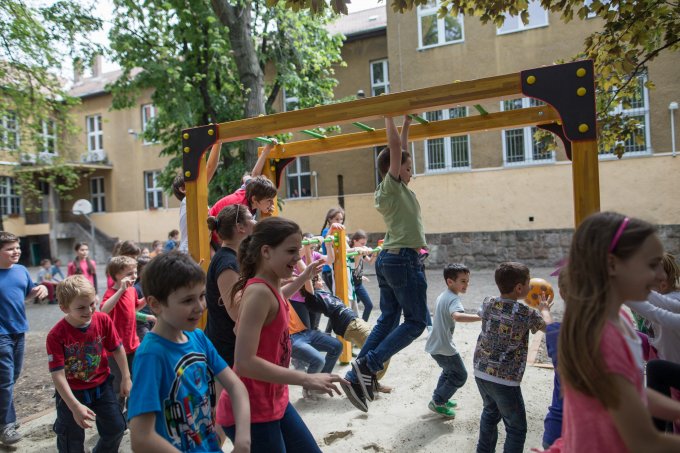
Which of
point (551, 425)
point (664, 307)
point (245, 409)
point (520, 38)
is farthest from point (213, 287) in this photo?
point (520, 38)

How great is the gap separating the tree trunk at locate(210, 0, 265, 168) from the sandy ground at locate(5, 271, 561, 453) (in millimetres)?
4982

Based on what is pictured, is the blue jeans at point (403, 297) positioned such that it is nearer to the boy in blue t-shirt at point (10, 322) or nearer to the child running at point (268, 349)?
the child running at point (268, 349)

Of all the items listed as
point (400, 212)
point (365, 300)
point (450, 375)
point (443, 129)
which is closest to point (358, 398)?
point (450, 375)

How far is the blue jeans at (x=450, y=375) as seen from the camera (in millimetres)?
4027

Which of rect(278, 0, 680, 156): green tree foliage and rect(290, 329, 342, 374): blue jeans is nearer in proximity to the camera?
rect(290, 329, 342, 374): blue jeans

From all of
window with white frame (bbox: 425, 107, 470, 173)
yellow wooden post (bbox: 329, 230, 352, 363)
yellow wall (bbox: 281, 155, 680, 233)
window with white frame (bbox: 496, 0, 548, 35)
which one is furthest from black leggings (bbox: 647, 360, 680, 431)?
window with white frame (bbox: 496, 0, 548, 35)

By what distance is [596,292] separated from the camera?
156 centimetres

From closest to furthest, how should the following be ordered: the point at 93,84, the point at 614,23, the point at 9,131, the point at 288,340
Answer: the point at 288,340 < the point at 614,23 < the point at 9,131 < the point at 93,84

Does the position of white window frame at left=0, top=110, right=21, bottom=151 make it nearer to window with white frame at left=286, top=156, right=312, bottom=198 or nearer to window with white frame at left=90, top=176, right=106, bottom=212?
window with white frame at left=286, top=156, right=312, bottom=198

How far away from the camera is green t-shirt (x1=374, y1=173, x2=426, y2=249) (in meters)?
3.88

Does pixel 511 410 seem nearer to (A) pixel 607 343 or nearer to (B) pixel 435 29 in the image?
(A) pixel 607 343

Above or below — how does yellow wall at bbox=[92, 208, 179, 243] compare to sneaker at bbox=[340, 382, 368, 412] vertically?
above

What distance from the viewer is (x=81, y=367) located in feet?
11.0

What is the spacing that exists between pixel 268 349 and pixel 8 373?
3149mm
